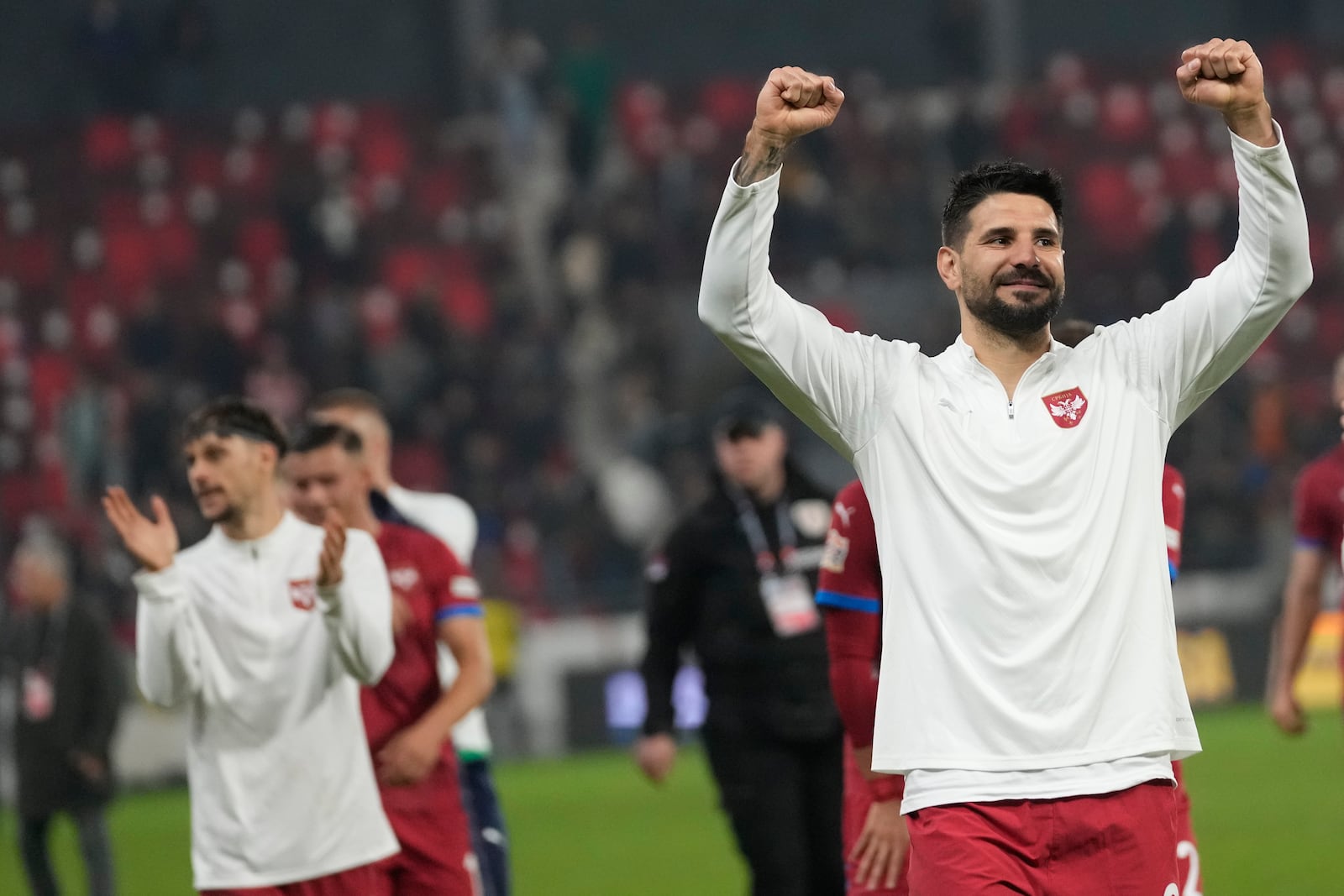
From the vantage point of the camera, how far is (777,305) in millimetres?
4215

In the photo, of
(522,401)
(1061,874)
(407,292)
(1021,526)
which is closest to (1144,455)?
(1021,526)

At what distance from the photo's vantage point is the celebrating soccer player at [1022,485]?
13.0 ft

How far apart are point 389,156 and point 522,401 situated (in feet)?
17.2

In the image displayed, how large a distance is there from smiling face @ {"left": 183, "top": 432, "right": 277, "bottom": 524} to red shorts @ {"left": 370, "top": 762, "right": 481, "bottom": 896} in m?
1.13

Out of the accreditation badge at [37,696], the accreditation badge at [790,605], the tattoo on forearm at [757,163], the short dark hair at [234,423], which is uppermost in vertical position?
the tattoo on forearm at [757,163]

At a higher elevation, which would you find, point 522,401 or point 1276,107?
point 1276,107

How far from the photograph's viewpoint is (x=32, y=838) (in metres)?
11.0

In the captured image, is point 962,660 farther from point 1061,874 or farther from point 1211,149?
point 1211,149

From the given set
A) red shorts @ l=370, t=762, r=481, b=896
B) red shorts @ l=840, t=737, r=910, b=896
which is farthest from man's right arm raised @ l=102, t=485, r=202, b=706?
red shorts @ l=840, t=737, r=910, b=896

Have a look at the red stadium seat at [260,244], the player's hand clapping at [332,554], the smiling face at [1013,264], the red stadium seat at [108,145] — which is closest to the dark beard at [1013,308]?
the smiling face at [1013,264]

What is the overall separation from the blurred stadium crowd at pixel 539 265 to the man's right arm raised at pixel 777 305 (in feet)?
49.0

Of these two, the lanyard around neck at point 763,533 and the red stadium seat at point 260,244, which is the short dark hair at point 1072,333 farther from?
the red stadium seat at point 260,244

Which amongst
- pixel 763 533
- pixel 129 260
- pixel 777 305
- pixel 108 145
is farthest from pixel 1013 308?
pixel 108 145

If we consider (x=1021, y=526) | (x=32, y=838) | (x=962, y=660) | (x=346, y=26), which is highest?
(x=346, y=26)
